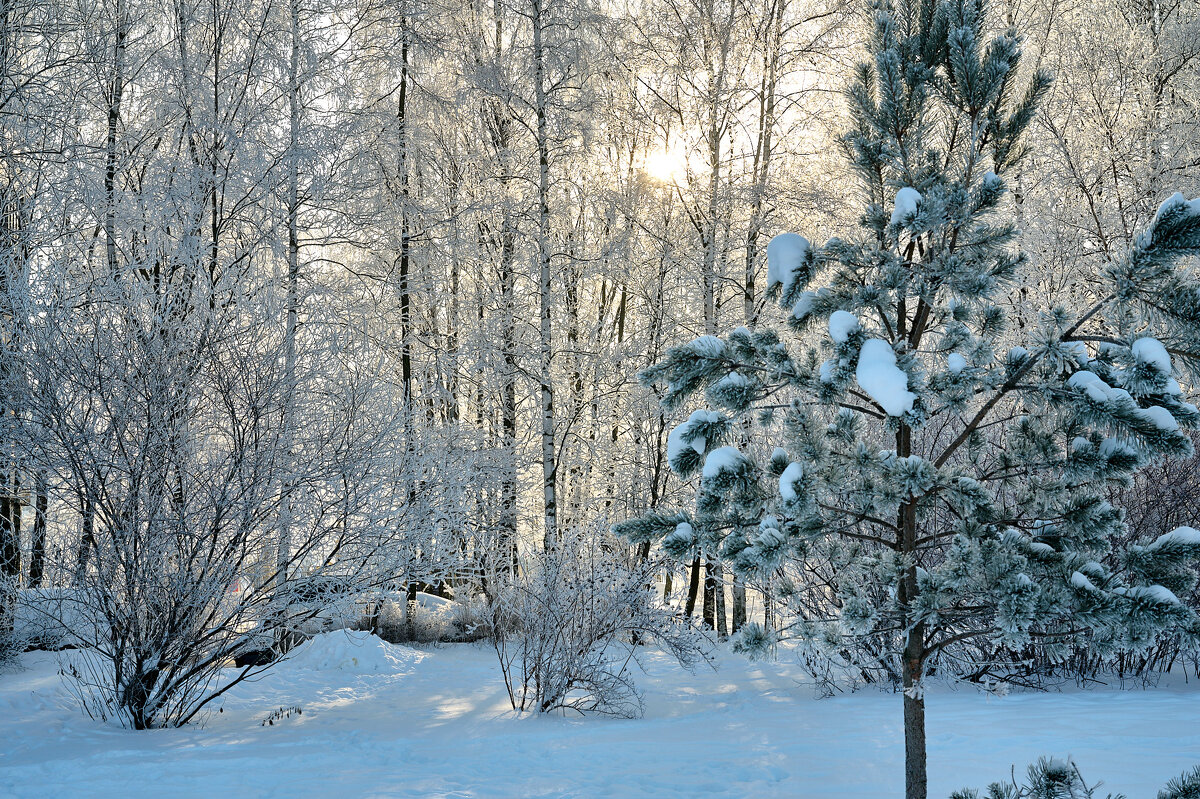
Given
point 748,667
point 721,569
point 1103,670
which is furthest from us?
point 721,569

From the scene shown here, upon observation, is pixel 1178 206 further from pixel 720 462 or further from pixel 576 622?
pixel 576 622

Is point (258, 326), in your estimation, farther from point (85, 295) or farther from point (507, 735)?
point (507, 735)

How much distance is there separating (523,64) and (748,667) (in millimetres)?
8077

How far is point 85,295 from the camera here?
330 inches

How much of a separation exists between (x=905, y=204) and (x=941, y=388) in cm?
70

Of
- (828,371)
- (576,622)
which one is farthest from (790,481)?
(576,622)

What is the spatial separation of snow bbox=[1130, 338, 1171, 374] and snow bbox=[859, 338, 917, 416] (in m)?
0.72

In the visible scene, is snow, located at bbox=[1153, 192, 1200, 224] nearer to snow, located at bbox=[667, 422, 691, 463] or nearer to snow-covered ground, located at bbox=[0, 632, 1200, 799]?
snow, located at bbox=[667, 422, 691, 463]

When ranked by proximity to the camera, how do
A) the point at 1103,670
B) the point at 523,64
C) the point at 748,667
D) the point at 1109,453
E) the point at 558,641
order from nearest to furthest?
the point at 1109,453 < the point at 558,641 < the point at 1103,670 < the point at 748,667 < the point at 523,64

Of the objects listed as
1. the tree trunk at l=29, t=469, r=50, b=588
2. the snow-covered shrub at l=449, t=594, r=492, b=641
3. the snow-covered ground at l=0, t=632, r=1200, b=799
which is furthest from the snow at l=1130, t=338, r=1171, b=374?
the snow-covered shrub at l=449, t=594, r=492, b=641

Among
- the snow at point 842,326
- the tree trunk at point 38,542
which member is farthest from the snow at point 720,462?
the tree trunk at point 38,542

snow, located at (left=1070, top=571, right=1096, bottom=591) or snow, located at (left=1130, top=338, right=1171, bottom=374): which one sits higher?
snow, located at (left=1130, top=338, right=1171, bottom=374)

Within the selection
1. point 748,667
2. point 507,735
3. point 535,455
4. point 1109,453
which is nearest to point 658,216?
point 535,455

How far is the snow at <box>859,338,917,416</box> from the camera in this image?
111 inches
